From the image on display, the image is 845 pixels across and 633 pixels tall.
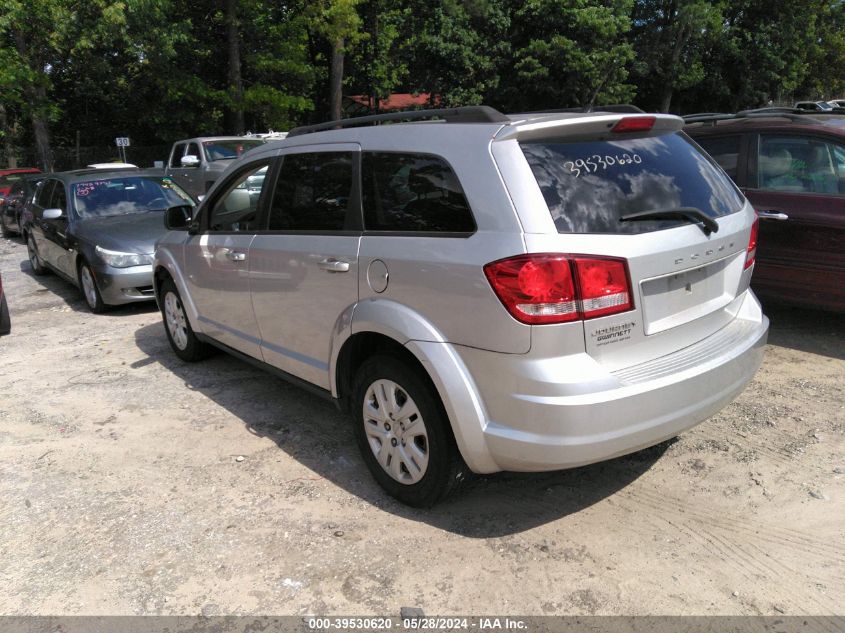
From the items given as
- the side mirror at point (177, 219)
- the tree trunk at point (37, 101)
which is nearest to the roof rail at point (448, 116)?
the side mirror at point (177, 219)

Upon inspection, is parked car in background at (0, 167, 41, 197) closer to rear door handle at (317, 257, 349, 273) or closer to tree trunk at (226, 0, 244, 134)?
tree trunk at (226, 0, 244, 134)

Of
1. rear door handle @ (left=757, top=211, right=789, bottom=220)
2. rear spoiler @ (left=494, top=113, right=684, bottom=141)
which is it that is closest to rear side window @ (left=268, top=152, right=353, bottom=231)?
rear spoiler @ (left=494, top=113, right=684, bottom=141)

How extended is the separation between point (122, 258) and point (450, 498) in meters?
5.49

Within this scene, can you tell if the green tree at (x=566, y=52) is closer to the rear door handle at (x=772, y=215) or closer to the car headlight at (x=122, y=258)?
the car headlight at (x=122, y=258)

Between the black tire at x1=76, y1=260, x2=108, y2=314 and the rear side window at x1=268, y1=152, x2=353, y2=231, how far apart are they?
4457 millimetres

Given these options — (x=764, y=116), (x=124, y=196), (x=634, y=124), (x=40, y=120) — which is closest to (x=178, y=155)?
(x=124, y=196)

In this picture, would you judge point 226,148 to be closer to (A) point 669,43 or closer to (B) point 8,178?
(B) point 8,178

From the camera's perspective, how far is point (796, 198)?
207 inches

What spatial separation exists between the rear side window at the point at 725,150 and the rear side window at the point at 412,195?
362 centimetres

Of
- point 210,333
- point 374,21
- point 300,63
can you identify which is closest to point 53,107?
point 300,63

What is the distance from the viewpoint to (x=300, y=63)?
82.7ft

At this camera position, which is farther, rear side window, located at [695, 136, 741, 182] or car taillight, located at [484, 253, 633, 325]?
rear side window, located at [695, 136, 741, 182]

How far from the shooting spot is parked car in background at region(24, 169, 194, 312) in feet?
24.6

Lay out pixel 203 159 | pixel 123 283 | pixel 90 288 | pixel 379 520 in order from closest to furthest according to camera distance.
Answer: pixel 379 520 → pixel 123 283 → pixel 90 288 → pixel 203 159
